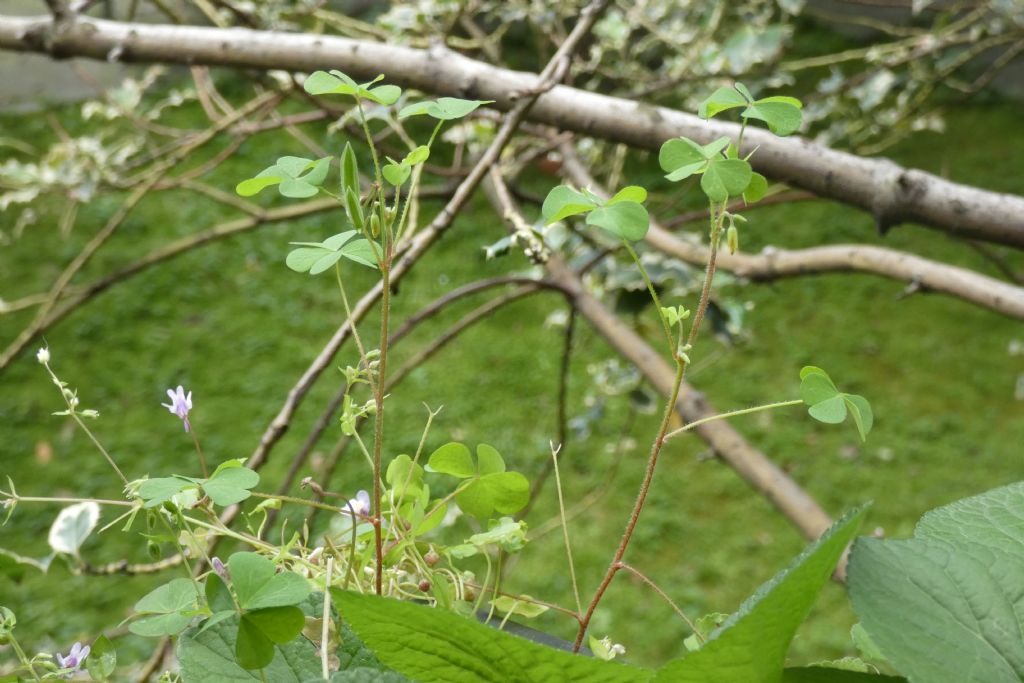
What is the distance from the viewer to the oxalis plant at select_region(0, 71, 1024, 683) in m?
0.30

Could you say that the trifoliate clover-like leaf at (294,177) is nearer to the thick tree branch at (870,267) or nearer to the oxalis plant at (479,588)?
the oxalis plant at (479,588)

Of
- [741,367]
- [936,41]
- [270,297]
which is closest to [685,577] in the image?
[741,367]

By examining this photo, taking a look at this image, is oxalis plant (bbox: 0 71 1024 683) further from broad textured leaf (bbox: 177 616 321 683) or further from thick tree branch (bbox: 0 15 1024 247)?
thick tree branch (bbox: 0 15 1024 247)

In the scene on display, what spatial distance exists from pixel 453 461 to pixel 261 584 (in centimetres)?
12

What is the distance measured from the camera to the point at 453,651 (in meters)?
0.31

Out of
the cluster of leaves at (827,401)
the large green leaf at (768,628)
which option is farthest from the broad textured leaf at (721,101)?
the large green leaf at (768,628)

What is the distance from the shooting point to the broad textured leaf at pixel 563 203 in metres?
0.42

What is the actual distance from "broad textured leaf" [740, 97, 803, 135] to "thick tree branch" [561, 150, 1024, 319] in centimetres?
62

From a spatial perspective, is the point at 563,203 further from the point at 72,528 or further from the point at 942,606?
the point at 72,528

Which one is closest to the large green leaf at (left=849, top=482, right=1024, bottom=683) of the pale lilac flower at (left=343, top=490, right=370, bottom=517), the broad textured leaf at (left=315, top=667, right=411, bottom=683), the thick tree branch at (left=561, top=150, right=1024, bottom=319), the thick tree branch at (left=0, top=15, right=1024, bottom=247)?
the broad textured leaf at (left=315, top=667, right=411, bottom=683)

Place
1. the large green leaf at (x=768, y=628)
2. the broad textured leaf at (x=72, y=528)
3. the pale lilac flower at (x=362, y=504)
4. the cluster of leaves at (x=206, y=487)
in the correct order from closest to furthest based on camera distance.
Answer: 1. the large green leaf at (x=768, y=628)
2. the cluster of leaves at (x=206, y=487)
3. the pale lilac flower at (x=362, y=504)
4. the broad textured leaf at (x=72, y=528)

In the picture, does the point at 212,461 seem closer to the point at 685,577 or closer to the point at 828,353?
the point at 685,577

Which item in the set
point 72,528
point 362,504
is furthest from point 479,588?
point 72,528

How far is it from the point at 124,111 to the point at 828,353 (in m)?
2.14
